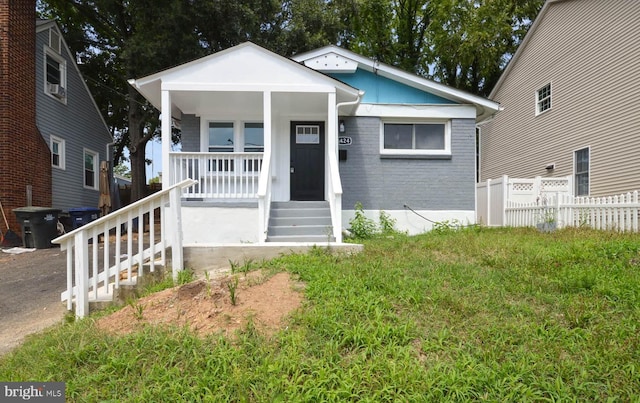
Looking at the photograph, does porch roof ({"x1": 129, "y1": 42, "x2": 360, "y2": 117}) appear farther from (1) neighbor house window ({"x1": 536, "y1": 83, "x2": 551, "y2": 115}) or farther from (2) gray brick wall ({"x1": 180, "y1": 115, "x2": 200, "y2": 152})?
(1) neighbor house window ({"x1": 536, "y1": 83, "x2": 551, "y2": 115})

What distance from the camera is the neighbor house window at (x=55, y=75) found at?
1192 centimetres

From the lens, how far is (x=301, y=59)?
29.3 feet

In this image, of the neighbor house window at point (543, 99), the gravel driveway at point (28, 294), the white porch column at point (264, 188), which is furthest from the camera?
the neighbor house window at point (543, 99)

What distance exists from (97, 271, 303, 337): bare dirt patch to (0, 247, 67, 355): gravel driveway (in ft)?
3.94

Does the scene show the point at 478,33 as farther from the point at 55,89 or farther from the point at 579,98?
the point at 55,89

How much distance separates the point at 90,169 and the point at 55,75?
396cm


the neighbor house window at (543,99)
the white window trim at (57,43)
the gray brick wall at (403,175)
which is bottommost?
the gray brick wall at (403,175)

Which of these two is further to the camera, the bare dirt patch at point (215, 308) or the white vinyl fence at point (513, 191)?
the white vinyl fence at point (513, 191)

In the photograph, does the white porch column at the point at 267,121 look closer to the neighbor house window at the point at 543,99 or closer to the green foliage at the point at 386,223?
the green foliage at the point at 386,223

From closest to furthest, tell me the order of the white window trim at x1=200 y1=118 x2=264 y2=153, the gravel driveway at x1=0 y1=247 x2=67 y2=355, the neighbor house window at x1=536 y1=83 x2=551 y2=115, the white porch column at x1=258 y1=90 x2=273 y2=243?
the gravel driveway at x1=0 y1=247 x2=67 y2=355
the white porch column at x1=258 y1=90 x2=273 y2=243
the white window trim at x1=200 y1=118 x2=264 y2=153
the neighbor house window at x1=536 y1=83 x2=551 y2=115

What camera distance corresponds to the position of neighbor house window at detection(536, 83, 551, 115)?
41.6 ft

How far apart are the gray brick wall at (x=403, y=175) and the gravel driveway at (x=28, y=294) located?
233 inches

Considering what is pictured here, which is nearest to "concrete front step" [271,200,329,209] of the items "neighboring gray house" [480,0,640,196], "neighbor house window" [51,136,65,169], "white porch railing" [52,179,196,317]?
"white porch railing" [52,179,196,317]

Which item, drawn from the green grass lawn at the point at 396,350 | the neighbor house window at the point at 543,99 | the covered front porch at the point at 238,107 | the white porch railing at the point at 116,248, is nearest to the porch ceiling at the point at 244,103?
the covered front porch at the point at 238,107
